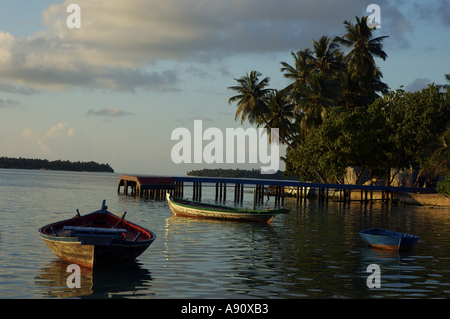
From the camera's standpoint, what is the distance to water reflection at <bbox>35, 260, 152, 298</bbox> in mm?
10414

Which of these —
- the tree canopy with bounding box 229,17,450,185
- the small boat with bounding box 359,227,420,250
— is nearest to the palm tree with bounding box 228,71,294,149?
the tree canopy with bounding box 229,17,450,185

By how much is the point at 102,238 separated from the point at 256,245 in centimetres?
805

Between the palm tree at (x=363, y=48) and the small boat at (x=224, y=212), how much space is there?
37.2m

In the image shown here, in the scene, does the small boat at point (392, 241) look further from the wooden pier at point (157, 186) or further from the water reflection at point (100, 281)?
the wooden pier at point (157, 186)

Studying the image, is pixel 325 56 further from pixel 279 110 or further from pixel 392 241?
pixel 392 241

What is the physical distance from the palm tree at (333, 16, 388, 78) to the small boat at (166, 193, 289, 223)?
37.2 metres

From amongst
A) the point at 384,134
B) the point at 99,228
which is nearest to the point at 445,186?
the point at 384,134

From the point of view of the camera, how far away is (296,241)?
1984cm

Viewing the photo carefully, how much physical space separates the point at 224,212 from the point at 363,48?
40439 millimetres

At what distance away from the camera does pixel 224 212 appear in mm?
26641

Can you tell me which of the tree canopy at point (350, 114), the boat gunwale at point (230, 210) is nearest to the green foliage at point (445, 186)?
the tree canopy at point (350, 114)

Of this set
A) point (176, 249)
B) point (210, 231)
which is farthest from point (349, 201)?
point (176, 249)

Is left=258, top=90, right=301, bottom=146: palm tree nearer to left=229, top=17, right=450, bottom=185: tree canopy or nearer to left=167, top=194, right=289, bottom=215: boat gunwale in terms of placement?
left=229, top=17, right=450, bottom=185: tree canopy

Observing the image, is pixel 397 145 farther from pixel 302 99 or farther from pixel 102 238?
pixel 102 238
